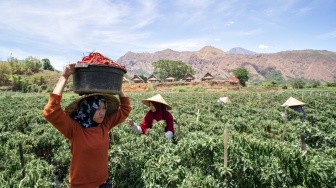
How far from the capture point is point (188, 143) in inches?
145

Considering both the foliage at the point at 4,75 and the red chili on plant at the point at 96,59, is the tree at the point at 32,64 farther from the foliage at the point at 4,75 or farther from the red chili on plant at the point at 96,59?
the red chili on plant at the point at 96,59

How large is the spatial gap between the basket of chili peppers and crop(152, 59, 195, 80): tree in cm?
8274

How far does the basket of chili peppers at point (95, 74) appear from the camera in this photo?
249 centimetres

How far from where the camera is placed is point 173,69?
86750 millimetres

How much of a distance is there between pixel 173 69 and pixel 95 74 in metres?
84.8

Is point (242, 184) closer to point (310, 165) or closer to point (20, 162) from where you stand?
point (310, 165)

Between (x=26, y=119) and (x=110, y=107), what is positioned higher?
(x=110, y=107)

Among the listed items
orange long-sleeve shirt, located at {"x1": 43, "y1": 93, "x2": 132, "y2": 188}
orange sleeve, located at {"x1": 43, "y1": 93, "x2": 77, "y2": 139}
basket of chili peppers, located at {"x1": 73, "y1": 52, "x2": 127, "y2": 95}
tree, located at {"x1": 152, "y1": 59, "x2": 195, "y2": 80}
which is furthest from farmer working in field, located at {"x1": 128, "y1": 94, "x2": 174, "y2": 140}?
tree, located at {"x1": 152, "y1": 59, "x2": 195, "y2": 80}

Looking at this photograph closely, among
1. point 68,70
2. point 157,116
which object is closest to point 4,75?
point 157,116

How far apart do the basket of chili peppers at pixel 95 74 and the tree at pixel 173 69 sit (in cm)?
8274

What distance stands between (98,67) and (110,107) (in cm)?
79

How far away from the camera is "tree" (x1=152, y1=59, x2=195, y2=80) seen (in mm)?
85106

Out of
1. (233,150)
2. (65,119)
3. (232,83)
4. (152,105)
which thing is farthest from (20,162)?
(232,83)

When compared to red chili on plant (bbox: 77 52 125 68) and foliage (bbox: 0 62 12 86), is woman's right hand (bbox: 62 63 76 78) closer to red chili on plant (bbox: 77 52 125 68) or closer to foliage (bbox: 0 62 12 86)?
red chili on plant (bbox: 77 52 125 68)
